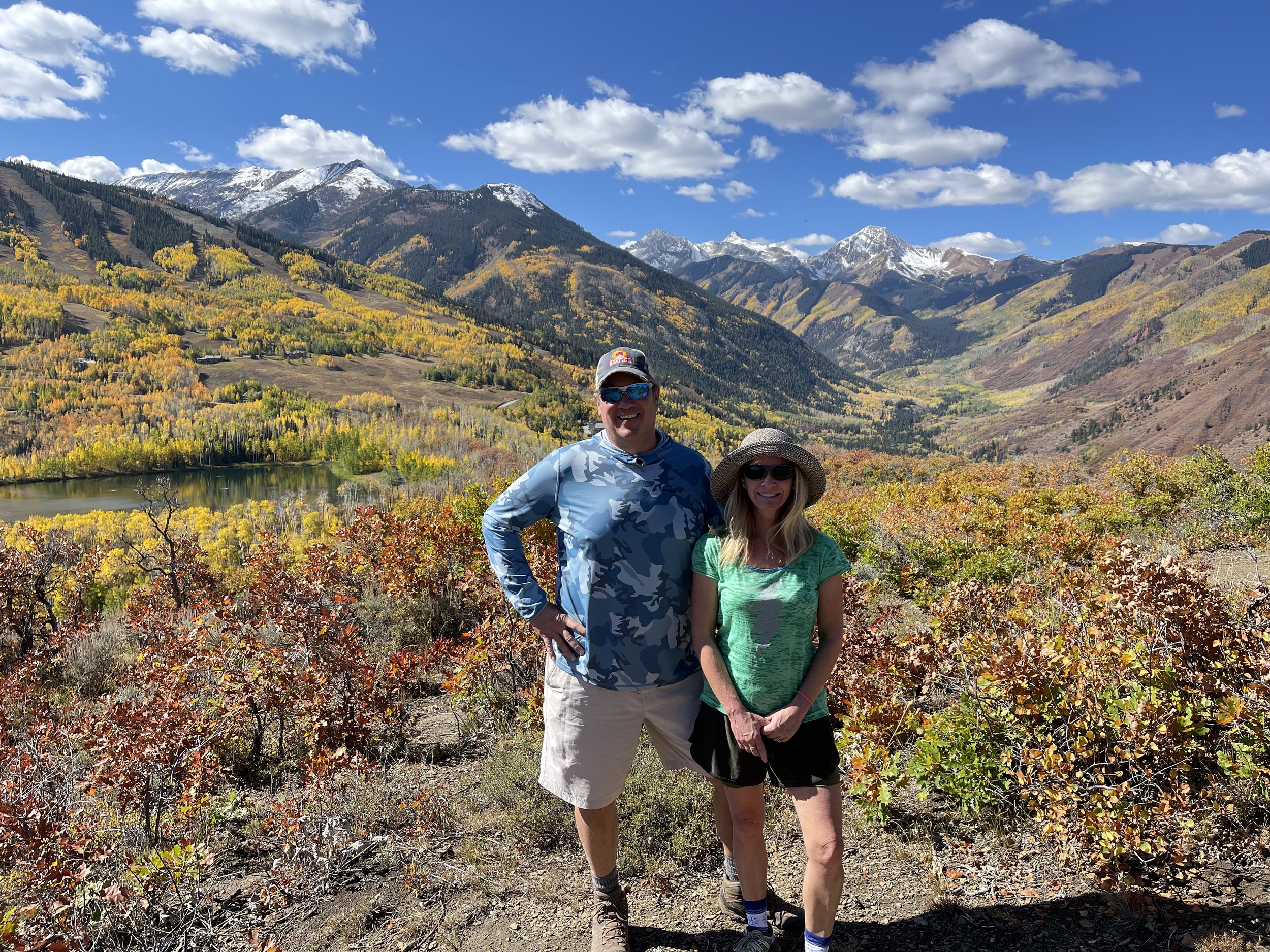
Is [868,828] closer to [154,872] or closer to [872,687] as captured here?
[872,687]

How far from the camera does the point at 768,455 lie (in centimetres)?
273

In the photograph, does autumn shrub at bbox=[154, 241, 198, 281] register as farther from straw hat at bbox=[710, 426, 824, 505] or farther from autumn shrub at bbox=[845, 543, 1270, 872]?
autumn shrub at bbox=[845, 543, 1270, 872]

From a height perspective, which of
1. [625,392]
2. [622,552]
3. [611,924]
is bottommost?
[611,924]

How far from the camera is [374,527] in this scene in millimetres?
9203

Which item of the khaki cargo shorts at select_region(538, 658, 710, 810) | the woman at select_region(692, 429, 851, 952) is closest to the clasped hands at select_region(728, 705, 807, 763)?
the woman at select_region(692, 429, 851, 952)

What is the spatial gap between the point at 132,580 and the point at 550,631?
1593cm

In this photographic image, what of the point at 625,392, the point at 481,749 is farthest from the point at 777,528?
the point at 481,749

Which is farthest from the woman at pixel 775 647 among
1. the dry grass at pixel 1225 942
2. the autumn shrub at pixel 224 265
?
the autumn shrub at pixel 224 265

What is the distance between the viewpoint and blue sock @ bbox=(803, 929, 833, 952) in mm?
2650

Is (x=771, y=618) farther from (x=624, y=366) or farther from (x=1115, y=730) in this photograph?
(x=1115, y=730)

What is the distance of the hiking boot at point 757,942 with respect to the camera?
2918 millimetres

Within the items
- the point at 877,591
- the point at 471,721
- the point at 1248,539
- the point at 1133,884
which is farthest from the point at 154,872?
the point at 1248,539

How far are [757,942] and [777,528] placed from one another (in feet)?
6.61

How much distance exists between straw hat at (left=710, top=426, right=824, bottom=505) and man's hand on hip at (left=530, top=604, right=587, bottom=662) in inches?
36.5
